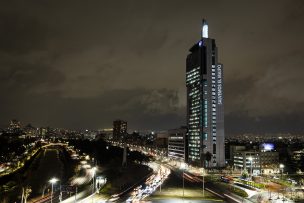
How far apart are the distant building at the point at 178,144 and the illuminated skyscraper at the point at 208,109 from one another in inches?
323

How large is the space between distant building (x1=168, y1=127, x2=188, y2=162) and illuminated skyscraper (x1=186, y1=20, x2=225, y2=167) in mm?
8196

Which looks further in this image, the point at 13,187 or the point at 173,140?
the point at 173,140

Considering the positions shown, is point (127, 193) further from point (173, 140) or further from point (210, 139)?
point (173, 140)

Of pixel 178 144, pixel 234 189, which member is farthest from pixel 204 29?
pixel 234 189

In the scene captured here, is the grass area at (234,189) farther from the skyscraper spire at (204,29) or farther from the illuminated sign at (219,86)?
the skyscraper spire at (204,29)

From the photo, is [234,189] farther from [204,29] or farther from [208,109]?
[204,29]

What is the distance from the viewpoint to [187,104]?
133875 mm

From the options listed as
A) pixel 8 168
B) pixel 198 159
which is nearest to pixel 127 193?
pixel 8 168

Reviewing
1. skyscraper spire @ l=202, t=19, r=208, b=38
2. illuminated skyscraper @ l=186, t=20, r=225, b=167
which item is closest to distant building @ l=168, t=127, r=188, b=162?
illuminated skyscraper @ l=186, t=20, r=225, b=167

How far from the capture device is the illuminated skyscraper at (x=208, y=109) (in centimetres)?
11450

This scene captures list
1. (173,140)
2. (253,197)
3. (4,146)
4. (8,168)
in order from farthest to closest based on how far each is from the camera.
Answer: (173,140) < (4,146) < (8,168) < (253,197)

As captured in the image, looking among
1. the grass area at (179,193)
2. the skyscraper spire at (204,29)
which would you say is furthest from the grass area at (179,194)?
the skyscraper spire at (204,29)

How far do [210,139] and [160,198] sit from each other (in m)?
66.7

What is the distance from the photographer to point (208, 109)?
11612 cm
